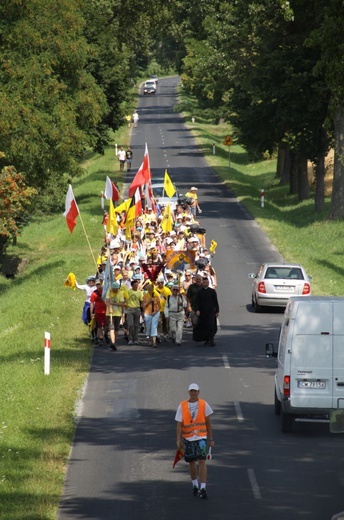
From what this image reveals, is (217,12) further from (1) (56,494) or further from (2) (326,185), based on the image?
(1) (56,494)

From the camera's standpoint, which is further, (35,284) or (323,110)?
(323,110)

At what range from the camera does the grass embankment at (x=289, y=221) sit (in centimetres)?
4066

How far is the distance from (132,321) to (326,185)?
42396mm

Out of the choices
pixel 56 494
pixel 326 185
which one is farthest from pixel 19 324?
pixel 326 185

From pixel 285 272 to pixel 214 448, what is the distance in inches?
606

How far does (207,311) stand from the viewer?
27031 mm

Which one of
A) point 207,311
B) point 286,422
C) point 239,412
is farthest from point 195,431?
point 207,311

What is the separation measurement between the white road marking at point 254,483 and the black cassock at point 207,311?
1057 centimetres

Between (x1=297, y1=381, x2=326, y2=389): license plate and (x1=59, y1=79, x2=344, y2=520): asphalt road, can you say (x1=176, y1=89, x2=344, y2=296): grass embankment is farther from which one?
(x1=297, y1=381, x2=326, y2=389): license plate

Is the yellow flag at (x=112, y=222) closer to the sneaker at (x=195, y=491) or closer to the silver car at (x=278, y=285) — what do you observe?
the silver car at (x=278, y=285)

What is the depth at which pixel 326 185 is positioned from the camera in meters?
68.4

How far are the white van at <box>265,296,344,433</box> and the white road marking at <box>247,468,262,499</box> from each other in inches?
79.3

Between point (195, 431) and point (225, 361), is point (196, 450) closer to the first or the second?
point (195, 431)

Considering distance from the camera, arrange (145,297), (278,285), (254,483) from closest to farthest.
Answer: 1. (254,483)
2. (145,297)
3. (278,285)
